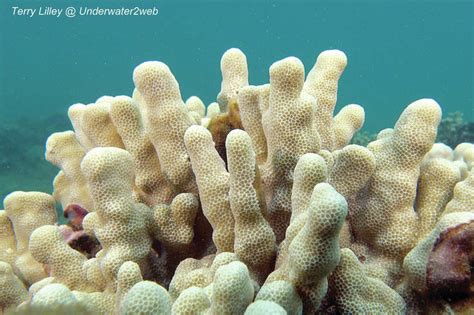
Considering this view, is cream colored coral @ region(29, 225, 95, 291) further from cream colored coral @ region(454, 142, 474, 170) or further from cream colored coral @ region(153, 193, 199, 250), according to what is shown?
cream colored coral @ region(454, 142, 474, 170)

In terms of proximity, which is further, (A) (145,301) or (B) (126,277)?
(B) (126,277)

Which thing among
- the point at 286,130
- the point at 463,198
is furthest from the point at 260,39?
the point at 463,198

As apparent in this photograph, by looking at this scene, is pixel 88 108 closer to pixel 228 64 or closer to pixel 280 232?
pixel 228 64

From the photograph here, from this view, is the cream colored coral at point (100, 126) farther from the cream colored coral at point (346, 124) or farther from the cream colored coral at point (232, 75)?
the cream colored coral at point (346, 124)

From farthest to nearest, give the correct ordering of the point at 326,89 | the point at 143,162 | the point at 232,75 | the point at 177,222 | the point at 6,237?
1. the point at 232,75
2. the point at 6,237
3. the point at 326,89
4. the point at 143,162
5. the point at 177,222

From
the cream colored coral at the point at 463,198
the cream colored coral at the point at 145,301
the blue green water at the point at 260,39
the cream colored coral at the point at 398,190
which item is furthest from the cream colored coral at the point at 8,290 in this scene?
the blue green water at the point at 260,39

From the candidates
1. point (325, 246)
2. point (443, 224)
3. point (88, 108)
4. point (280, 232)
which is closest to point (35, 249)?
point (88, 108)

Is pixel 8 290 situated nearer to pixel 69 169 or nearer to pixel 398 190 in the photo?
pixel 69 169
